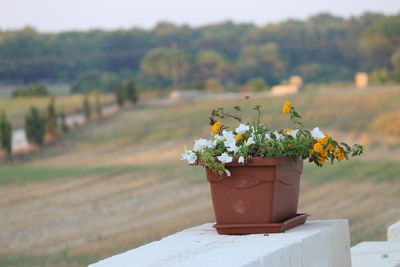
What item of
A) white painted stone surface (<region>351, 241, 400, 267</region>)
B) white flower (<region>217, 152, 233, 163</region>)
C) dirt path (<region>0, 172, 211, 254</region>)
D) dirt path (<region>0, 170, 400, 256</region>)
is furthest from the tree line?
white flower (<region>217, 152, 233, 163</region>)

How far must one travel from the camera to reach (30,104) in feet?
126

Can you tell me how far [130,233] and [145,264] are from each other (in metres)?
10.5

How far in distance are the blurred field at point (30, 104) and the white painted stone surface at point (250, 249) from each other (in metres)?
31.7

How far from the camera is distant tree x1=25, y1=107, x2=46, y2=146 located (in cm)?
2903

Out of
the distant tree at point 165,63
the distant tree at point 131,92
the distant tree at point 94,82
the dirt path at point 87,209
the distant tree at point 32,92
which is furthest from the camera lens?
the distant tree at point 165,63

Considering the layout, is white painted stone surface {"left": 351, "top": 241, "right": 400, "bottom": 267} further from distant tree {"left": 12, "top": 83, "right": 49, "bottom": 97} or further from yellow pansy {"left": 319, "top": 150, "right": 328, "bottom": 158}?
distant tree {"left": 12, "top": 83, "right": 49, "bottom": 97}

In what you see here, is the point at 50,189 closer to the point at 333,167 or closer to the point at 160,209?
the point at 160,209

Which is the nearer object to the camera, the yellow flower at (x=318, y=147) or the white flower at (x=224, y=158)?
the white flower at (x=224, y=158)

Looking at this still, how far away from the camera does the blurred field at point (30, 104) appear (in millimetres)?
36356

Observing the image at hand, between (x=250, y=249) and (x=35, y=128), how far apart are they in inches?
1038

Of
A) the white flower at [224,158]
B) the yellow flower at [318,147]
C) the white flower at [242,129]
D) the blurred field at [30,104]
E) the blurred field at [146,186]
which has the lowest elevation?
the blurred field at [146,186]

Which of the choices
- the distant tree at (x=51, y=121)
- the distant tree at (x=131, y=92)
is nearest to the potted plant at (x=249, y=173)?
the distant tree at (x=51, y=121)

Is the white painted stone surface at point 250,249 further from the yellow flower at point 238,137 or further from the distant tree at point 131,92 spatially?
the distant tree at point 131,92

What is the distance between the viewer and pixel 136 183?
2000 cm
